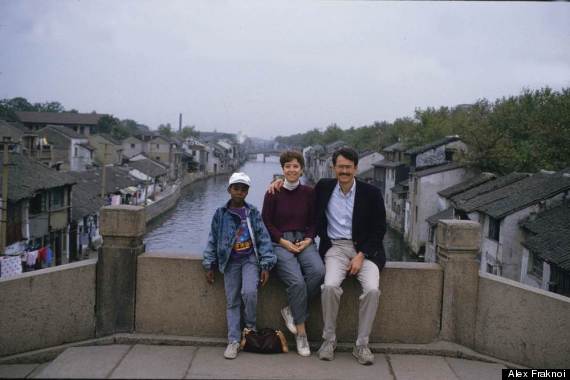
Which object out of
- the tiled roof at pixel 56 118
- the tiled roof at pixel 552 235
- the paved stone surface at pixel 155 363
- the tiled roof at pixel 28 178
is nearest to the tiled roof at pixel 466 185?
the tiled roof at pixel 552 235

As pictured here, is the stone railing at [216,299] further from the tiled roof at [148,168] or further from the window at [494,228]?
the tiled roof at [148,168]

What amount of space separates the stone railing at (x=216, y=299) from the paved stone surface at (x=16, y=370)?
248 millimetres

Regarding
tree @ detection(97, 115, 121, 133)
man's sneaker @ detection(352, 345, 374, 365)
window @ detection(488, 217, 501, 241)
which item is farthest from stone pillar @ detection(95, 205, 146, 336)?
tree @ detection(97, 115, 121, 133)

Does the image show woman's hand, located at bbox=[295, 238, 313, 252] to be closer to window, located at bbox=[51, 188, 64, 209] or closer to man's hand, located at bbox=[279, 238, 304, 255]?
man's hand, located at bbox=[279, 238, 304, 255]

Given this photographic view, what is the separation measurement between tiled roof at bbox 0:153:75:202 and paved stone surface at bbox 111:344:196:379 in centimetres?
1687

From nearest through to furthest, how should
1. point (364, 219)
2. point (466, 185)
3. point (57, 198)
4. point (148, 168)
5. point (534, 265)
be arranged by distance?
1. point (364, 219)
2. point (534, 265)
3. point (57, 198)
4. point (466, 185)
5. point (148, 168)

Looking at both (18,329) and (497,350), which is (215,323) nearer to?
(18,329)

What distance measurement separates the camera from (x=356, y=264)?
462 centimetres

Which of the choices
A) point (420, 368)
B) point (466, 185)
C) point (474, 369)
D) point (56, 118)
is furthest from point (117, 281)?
point (56, 118)

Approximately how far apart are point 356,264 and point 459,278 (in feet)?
3.42

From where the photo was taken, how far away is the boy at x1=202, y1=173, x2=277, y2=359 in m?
4.66

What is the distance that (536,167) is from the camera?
99.3ft

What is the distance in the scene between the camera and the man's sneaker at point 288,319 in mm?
4723

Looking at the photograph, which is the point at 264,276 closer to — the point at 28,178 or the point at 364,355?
the point at 364,355
